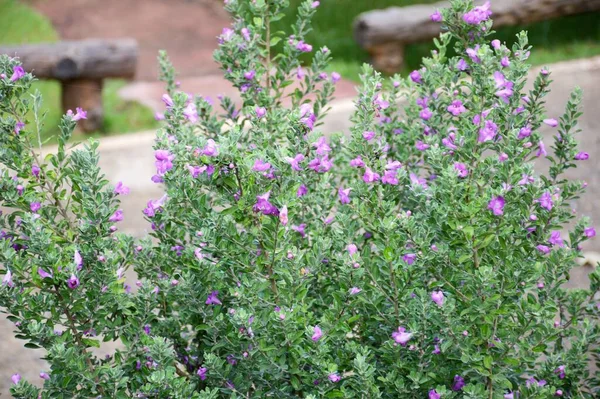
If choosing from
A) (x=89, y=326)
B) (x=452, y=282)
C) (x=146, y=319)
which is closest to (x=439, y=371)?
(x=452, y=282)

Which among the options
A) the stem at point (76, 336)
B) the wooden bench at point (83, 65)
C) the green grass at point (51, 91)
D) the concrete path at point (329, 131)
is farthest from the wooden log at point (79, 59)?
the stem at point (76, 336)

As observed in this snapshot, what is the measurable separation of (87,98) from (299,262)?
5178 millimetres

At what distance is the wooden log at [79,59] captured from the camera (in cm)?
636

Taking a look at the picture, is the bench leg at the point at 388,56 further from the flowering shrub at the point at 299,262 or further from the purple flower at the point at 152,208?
the purple flower at the point at 152,208

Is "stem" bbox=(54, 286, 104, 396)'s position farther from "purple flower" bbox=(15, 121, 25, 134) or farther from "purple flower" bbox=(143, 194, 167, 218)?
"purple flower" bbox=(15, 121, 25, 134)

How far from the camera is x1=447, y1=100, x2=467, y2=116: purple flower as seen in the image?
231 centimetres

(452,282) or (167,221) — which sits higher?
(167,221)

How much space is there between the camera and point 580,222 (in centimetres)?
247

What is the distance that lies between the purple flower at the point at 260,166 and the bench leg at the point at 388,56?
225 inches

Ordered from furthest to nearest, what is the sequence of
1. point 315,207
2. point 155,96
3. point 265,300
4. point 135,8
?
point 135,8 → point 155,96 → point 315,207 → point 265,300

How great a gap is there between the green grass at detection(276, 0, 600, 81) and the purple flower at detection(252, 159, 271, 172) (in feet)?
18.9

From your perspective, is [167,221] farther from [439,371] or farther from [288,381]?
[439,371]

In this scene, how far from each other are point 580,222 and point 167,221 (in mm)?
1230

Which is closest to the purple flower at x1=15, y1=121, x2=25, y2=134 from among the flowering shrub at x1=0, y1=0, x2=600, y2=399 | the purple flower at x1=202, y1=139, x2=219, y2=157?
the flowering shrub at x1=0, y1=0, x2=600, y2=399
